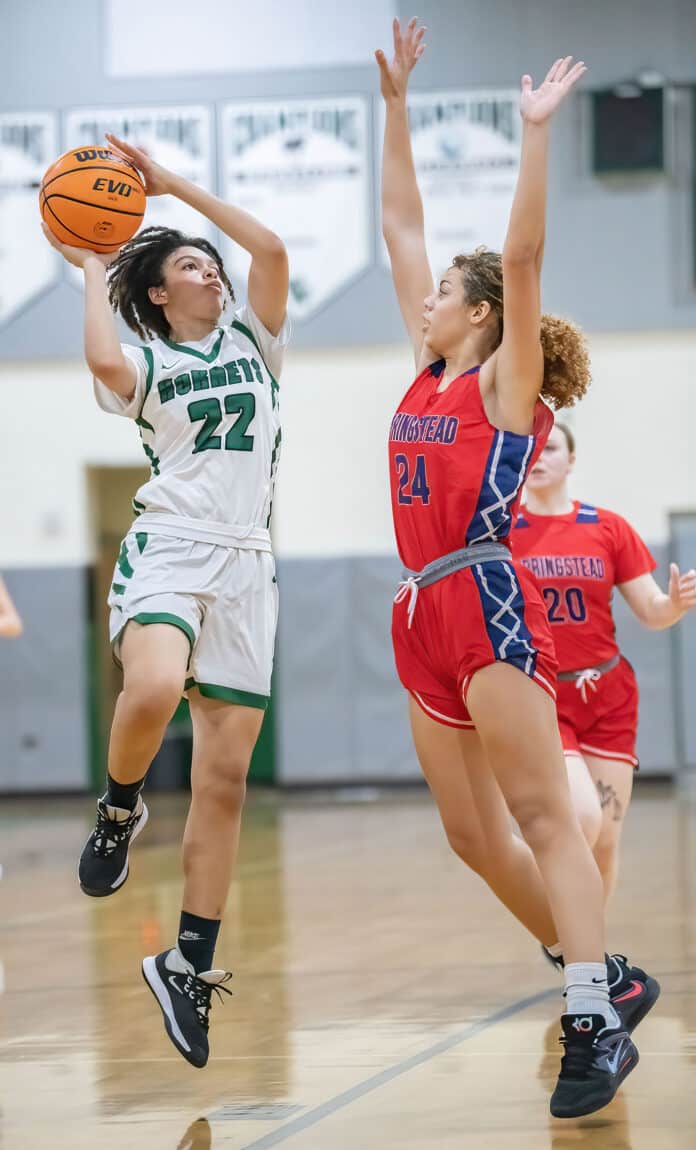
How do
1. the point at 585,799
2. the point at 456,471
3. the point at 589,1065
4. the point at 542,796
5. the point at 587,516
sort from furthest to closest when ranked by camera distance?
the point at 587,516 → the point at 585,799 → the point at 456,471 → the point at 542,796 → the point at 589,1065

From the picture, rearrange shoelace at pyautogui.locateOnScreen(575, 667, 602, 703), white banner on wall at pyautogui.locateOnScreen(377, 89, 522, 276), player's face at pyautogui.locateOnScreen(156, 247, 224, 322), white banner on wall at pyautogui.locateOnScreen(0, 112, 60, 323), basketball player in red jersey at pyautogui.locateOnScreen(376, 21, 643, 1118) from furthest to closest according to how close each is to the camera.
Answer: white banner on wall at pyautogui.locateOnScreen(0, 112, 60, 323) < white banner on wall at pyautogui.locateOnScreen(377, 89, 522, 276) < shoelace at pyautogui.locateOnScreen(575, 667, 602, 703) < player's face at pyautogui.locateOnScreen(156, 247, 224, 322) < basketball player in red jersey at pyautogui.locateOnScreen(376, 21, 643, 1118)

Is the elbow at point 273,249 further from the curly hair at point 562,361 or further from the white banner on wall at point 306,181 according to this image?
the white banner on wall at point 306,181

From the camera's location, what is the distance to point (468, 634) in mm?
3490

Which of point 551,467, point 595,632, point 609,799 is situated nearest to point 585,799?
point 609,799

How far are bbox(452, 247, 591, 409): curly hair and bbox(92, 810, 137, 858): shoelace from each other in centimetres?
156

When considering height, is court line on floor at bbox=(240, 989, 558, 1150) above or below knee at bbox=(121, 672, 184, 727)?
below

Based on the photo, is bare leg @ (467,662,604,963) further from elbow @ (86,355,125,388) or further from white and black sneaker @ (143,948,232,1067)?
elbow @ (86,355,125,388)

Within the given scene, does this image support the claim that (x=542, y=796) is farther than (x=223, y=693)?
No

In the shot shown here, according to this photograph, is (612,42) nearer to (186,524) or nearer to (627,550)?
(627,550)

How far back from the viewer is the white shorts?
383 cm

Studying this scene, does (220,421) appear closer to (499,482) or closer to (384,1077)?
(499,482)

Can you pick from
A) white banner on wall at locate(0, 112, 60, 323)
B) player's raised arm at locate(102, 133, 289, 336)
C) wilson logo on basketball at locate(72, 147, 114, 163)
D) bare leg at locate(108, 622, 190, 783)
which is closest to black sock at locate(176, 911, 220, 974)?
bare leg at locate(108, 622, 190, 783)

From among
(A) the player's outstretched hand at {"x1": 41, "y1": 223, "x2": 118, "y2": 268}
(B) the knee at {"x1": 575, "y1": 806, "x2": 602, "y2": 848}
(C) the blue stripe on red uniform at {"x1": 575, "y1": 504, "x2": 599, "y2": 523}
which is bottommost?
(B) the knee at {"x1": 575, "y1": 806, "x2": 602, "y2": 848}

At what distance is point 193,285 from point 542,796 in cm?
166
